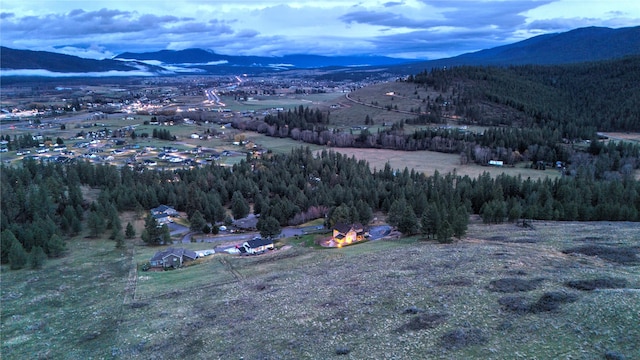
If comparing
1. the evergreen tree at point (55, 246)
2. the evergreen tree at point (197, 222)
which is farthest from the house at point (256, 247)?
the evergreen tree at point (55, 246)

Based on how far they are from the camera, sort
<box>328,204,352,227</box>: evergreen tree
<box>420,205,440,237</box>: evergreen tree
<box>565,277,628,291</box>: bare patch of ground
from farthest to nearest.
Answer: <box>328,204,352,227</box>: evergreen tree, <box>420,205,440,237</box>: evergreen tree, <box>565,277,628,291</box>: bare patch of ground

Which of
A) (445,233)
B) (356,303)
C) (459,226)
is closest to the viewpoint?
(356,303)

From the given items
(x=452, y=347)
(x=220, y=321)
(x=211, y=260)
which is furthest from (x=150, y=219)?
(x=452, y=347)

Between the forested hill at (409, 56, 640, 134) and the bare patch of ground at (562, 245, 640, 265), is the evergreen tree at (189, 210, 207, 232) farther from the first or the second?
the forested hill at (409, 56, 640, 134)

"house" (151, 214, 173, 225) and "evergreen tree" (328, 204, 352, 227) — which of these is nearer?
"evergreen tree" (328, 204, 352, 227)

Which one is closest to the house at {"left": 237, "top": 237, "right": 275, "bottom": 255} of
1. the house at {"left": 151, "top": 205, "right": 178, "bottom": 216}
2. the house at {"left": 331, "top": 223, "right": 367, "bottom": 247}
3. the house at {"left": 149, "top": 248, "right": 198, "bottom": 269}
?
the house at {"left": 149, "top": 248, "right": 198, "bottom": 269}

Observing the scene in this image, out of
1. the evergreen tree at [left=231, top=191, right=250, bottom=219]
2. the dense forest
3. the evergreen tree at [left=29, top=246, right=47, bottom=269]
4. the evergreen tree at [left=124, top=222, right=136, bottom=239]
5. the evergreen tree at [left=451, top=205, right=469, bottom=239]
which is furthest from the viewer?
A: the evergreen tree at [left=231, top=191, right=250, bottom=219]

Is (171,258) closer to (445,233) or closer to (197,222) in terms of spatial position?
(197,222)

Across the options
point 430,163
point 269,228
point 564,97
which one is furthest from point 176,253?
point 564,97
